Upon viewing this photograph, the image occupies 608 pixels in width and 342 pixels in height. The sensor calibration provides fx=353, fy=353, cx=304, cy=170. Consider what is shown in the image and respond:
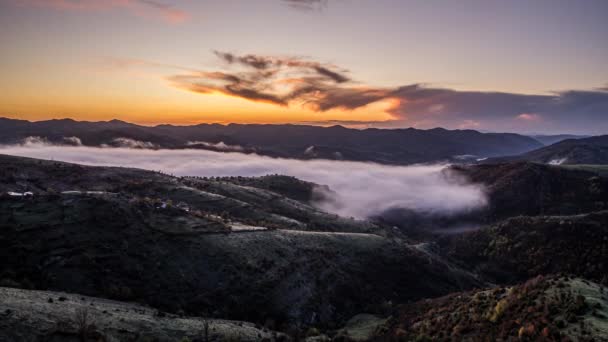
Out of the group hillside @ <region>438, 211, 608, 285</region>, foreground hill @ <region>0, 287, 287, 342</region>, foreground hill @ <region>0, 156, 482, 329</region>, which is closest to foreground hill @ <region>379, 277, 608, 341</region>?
foreground hill @ <region>0, 287, 287, 342</region>

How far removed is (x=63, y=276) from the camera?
137ft

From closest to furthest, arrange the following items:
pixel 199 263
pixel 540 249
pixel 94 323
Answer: pixel 94 323, pixel 199 263, pixel 540 249

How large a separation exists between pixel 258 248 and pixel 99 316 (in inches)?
1293

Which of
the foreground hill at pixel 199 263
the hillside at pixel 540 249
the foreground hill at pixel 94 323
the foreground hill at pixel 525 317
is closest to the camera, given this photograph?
the foreground hill at pixel 525 317

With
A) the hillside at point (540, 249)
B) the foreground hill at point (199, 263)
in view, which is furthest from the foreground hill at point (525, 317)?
the hillside at point (540, 249)

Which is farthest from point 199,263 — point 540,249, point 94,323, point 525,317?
point 540,249

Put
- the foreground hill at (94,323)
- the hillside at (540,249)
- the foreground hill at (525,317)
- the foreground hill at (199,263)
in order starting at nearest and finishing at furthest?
the foreground hill at (525,317)
the foreground hill at (94,323)
the foreground hill at (199,263)
the hillside at (540,249)

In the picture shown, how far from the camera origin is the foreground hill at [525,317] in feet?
82.5

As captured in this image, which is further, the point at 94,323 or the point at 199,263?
the point at 199,263

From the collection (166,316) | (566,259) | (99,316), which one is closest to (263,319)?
(166,316)

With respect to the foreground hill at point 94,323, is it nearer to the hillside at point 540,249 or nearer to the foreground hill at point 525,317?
the foreground hill at point 525,317

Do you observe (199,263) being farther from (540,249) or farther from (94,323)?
(540,249)

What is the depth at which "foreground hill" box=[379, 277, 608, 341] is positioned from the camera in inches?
990

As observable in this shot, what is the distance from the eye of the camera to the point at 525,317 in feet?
94.6
